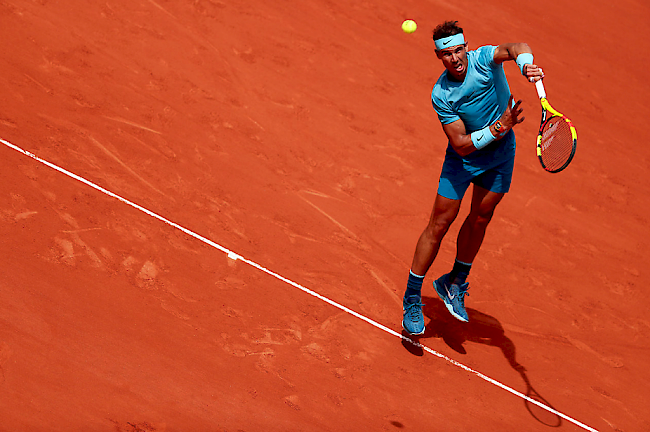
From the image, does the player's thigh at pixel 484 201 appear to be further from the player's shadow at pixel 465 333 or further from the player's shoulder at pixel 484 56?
the player's shadow at pixel 465 333

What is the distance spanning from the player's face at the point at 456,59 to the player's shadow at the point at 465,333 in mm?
2311

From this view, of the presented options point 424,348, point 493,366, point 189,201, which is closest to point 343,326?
point 424,348

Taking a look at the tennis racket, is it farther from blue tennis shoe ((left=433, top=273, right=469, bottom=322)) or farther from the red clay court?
the red clay court

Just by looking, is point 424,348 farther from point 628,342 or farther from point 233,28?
point 233,28

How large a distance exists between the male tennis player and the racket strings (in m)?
0.28

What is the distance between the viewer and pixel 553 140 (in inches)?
A: 170

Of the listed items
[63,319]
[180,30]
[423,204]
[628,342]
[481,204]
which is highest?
[180,30]

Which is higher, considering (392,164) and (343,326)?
(392,164)

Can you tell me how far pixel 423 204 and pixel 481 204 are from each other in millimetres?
1886

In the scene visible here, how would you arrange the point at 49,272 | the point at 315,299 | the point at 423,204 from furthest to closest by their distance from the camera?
the point at 423,204
the point at 315,299
the point at 49,272

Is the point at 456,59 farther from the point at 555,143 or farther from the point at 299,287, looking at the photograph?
the point at 299,287

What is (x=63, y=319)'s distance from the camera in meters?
4.70

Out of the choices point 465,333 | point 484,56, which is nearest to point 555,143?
point 484,56

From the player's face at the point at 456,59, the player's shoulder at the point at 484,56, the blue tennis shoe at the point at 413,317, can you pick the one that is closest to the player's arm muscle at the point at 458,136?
the player's face at the point at 456,59
